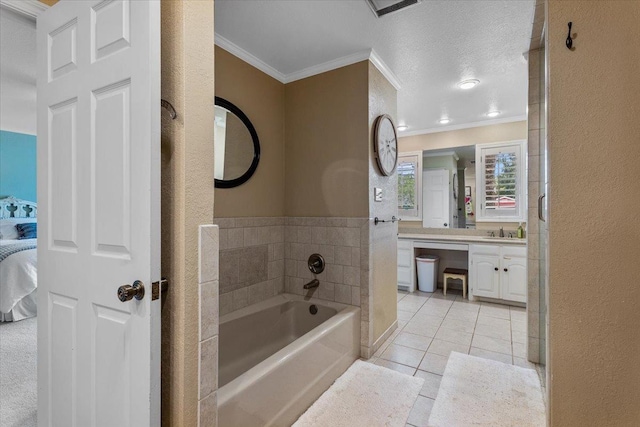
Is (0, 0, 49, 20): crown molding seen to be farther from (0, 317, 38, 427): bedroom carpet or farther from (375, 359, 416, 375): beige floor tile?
(375, 359, 416, 375): beige floor tile

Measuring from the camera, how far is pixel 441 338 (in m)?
2.85

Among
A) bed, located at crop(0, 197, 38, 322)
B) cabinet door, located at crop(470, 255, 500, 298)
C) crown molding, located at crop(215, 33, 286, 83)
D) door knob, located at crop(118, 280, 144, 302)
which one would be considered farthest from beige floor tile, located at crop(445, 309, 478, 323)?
bed, located at crop(0, 197, 38, 322)

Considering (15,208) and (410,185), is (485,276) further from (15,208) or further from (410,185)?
(15,208)

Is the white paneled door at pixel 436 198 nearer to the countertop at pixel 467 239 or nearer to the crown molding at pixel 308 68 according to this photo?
the countertop at pixel 467 239

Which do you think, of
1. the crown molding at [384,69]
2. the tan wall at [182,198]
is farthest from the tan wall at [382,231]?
the tan wall at [182,198]

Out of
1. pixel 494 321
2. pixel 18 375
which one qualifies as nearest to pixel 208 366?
pixel 18 375

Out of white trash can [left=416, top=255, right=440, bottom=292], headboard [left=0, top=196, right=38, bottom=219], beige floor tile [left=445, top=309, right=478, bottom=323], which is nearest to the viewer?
beige floor tile [left=445, top=309, right=478, bottom=323]

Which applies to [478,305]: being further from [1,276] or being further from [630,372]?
[1,276]

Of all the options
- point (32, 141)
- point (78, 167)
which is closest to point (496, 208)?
point (78, 167)

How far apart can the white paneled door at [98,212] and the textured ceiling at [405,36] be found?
3.62 feet

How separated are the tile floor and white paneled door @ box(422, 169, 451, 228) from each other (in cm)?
128

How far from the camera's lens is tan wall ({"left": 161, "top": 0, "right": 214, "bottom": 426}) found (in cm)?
106

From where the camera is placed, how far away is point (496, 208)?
Result: 13.9 ft

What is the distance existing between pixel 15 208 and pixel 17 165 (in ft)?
2.50
